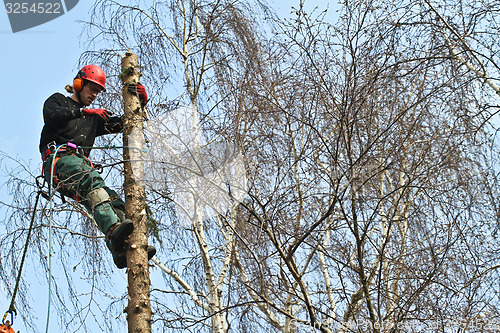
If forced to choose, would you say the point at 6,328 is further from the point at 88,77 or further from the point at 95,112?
the point at 88,77

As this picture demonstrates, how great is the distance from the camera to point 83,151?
4613 millimetres

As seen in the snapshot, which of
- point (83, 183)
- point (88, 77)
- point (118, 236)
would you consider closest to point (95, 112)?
point (88, 77)

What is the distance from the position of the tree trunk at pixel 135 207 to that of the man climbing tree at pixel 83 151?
97mm

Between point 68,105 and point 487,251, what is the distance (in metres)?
3.39

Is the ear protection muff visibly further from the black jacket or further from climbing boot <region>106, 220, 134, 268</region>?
climbing boot <region>106, 220, 134, 268</region>

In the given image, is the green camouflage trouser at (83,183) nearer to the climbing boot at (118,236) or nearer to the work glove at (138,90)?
the climbing boot at (118,236)

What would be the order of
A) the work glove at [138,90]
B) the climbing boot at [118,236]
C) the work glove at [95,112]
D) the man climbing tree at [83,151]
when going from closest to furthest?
1. the climbing boot at [118,236]
2. the man climbing tree at [83,151]
3. the work glove at [138,90]
4. the work glove at [95,112]

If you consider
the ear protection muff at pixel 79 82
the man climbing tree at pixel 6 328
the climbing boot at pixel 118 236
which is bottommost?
the man climbing tree at pixel 6 328

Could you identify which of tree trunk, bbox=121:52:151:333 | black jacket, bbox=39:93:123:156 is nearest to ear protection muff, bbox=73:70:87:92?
black jacket, bbox=39:93:123:156

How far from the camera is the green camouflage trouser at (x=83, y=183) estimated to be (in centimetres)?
406

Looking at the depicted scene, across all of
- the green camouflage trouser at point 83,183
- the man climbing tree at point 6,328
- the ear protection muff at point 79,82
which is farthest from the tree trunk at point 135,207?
the man climbing tree at point 6,328

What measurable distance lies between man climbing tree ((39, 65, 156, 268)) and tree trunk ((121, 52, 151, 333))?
3.8 inches

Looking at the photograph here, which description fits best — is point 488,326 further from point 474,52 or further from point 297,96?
point 297,96

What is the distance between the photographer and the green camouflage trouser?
4.06 metres
